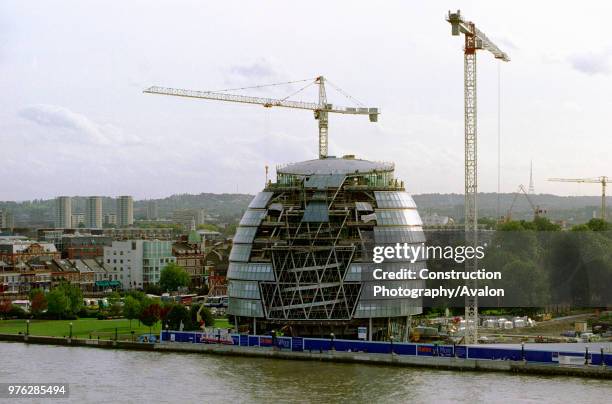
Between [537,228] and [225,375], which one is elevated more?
[537,228]

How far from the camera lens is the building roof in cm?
9069

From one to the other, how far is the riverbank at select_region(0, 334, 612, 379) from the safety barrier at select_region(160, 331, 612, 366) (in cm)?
52

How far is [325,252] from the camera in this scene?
86.8 meters

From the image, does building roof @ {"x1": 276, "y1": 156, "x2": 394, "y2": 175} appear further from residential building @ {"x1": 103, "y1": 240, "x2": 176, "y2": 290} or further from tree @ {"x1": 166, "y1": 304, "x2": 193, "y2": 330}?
residential building @ {"x1": 103, "y1": 240, "x2": 176, "y2": 290}

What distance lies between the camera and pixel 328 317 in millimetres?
85625

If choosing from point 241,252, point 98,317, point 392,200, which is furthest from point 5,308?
point 392,200

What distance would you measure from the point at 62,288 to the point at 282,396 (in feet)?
195

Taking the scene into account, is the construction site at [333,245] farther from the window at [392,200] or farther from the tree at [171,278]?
the tree at [171,278]

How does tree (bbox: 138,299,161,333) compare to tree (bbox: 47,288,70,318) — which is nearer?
tree (bbox: 138,299,161,333)

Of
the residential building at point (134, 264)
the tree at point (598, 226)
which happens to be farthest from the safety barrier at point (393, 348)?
the residential building at point (134, 264)

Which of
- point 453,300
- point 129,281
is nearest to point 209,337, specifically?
point 453,300

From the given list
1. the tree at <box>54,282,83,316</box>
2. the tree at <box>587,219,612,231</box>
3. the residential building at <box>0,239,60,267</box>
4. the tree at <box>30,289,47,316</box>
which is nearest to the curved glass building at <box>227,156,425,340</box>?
the tree at <box>54,282,83,316</box>

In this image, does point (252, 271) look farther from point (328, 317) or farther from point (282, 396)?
point (282, 396)

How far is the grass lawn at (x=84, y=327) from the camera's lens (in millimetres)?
94125
